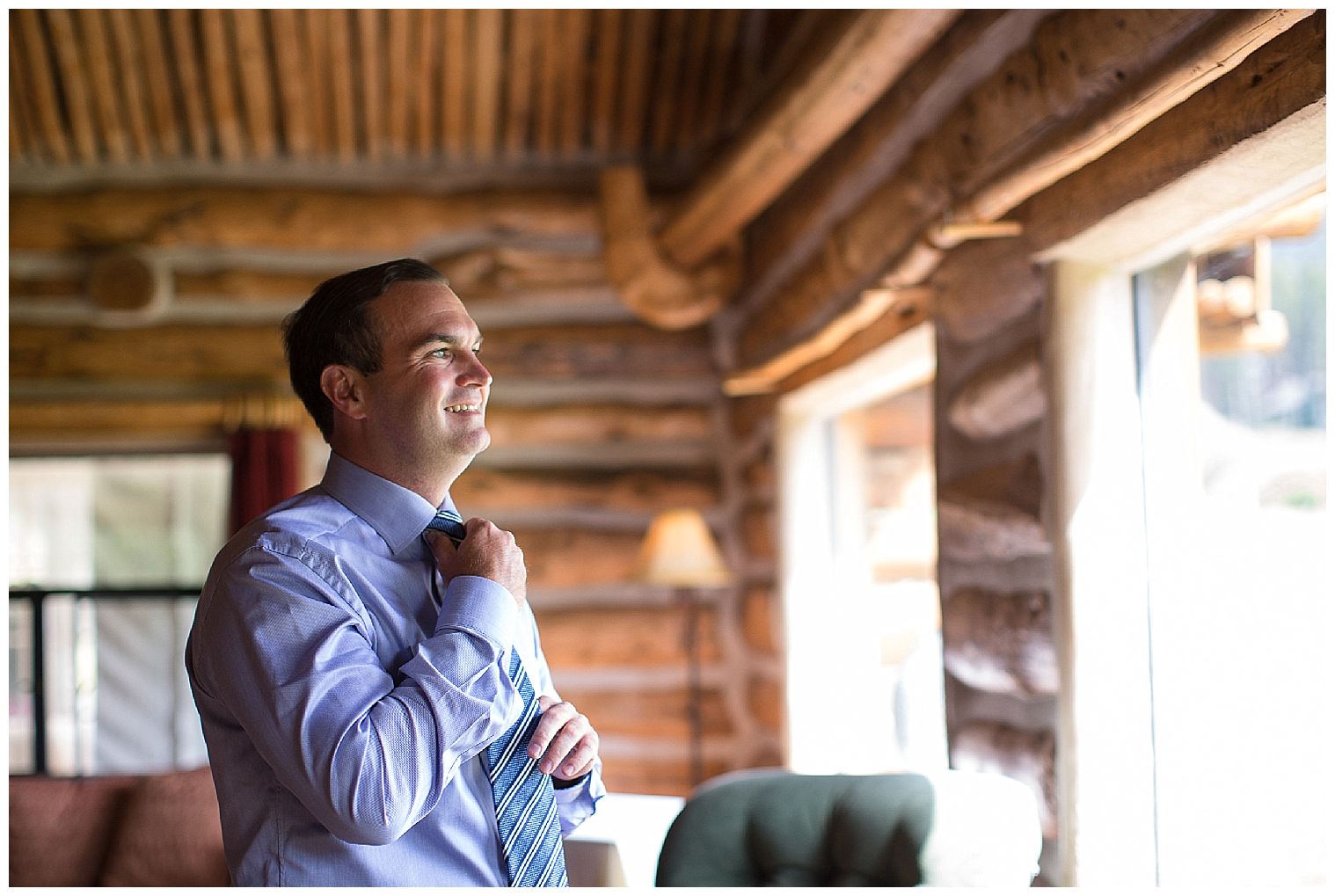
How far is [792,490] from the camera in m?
5.63

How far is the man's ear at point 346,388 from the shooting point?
62.1 inches

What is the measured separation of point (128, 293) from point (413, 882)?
519cm

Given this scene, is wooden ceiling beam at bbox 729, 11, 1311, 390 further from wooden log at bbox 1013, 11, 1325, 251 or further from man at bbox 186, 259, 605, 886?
man at bbox 186, 259, 605, 886

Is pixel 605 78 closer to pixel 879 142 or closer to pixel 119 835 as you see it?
pixel 879 142

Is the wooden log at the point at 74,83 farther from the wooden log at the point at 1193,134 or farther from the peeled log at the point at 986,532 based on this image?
the wooden log at the point at 1193,134

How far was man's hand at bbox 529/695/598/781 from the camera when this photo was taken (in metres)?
1.54

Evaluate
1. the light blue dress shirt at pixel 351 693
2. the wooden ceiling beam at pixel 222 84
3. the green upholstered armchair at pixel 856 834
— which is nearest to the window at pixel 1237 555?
the green upholstered armchair at pixel 856 834

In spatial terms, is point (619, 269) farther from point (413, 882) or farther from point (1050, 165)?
point (413, 882)

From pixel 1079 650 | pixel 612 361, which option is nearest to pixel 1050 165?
pixel 1079 650

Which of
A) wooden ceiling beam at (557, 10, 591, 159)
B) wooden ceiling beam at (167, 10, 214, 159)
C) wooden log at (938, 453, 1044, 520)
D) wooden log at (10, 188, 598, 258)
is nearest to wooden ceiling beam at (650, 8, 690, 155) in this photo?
wooden ceiling beam at (557, 10, 591, 159)

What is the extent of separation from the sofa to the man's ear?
1786 millimetres

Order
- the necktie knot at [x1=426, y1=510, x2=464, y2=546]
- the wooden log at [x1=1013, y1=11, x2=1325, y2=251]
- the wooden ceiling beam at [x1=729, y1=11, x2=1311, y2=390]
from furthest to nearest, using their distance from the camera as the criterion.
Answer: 1. the wooden ceiling beam at [x1=729, y1=11, x2=1311, y2=390]
2. the wooden log at [x1=1013, y1=11, x2=1325, y2=251]
3. the necktie knot at [x1=426, y1=510, x2=464, y2=546]

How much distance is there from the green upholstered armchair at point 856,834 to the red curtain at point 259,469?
13.9 ft

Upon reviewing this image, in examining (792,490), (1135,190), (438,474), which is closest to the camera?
(438,474)
